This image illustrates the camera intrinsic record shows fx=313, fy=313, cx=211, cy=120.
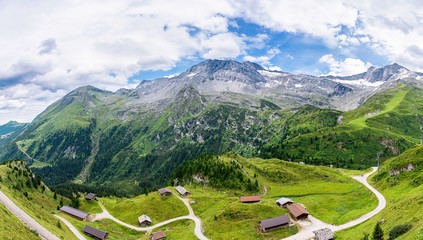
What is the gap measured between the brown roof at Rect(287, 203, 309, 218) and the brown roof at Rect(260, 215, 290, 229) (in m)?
4.71

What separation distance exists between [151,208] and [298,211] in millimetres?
71238

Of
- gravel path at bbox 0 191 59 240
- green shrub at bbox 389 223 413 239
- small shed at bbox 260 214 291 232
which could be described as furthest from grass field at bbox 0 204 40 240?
green shrub at bbox 389 223 413 239

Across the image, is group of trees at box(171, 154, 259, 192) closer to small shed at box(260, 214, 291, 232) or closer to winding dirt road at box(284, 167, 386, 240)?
small shed at box(260, 214, 291, 232)

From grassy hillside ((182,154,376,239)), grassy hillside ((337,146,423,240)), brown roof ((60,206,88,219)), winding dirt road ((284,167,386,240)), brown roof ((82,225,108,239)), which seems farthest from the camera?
brown roof ((60,206,88,219))

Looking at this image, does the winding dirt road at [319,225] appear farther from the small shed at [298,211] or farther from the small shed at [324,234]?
the small shed at [324,234]

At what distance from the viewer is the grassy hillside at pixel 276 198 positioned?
354 feet

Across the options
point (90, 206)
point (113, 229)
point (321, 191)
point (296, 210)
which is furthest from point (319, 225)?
point (90, 206)

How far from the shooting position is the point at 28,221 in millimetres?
84375

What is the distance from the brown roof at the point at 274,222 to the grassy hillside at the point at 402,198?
61.7ft

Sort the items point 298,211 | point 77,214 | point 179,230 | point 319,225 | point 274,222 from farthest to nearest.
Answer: point 77,214 → point 179,230 → point 298,211 → point 274,222 → point 319,225

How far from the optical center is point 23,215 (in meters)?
87.6

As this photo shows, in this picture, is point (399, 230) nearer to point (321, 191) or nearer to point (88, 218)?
point (321, 191)

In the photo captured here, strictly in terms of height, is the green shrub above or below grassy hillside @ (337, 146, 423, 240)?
above

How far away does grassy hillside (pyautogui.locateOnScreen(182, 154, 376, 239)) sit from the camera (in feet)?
354
